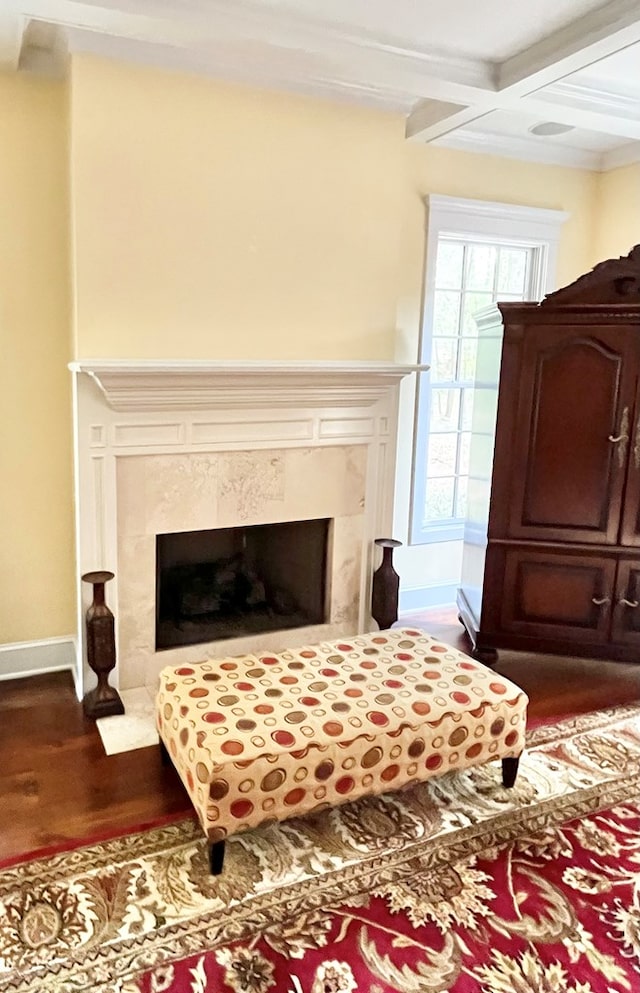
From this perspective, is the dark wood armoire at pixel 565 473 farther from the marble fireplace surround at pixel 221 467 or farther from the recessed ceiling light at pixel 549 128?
the recessed ceiling light at pixel 549 128

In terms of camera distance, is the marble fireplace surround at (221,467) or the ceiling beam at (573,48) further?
the marble fireplace surround at (221,467)

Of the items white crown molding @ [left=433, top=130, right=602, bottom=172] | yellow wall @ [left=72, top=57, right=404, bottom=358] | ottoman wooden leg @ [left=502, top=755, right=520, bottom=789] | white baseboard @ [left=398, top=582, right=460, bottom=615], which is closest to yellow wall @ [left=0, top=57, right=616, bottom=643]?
yellow wall @ [left=72, top=57, right=404, bottom=358]

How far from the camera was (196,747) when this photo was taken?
84.6 inches

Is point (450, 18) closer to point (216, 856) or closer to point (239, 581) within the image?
point (239, 581)

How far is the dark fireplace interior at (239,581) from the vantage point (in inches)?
134

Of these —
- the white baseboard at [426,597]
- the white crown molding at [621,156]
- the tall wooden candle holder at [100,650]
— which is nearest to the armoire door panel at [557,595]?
the white baseboard at [426,597]

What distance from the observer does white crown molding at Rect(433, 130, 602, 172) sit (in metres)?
3.76

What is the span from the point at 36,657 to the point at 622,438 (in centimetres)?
277

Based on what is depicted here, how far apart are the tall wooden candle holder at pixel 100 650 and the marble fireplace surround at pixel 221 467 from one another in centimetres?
11

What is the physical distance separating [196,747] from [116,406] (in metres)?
1.39

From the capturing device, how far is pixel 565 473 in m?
3.33

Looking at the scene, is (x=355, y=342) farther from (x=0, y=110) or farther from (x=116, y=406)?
(x=0, y=110)

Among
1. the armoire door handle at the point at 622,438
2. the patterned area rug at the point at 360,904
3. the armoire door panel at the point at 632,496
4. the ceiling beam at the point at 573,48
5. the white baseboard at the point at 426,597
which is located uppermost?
the ceiling beam at the point at 573,48

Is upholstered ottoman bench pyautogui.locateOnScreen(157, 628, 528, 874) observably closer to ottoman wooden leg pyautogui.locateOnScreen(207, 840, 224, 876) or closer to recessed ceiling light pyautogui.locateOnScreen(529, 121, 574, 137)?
ottoman wooden leg pyautogui.locateOnScreen(207, 840, 224, 876)
